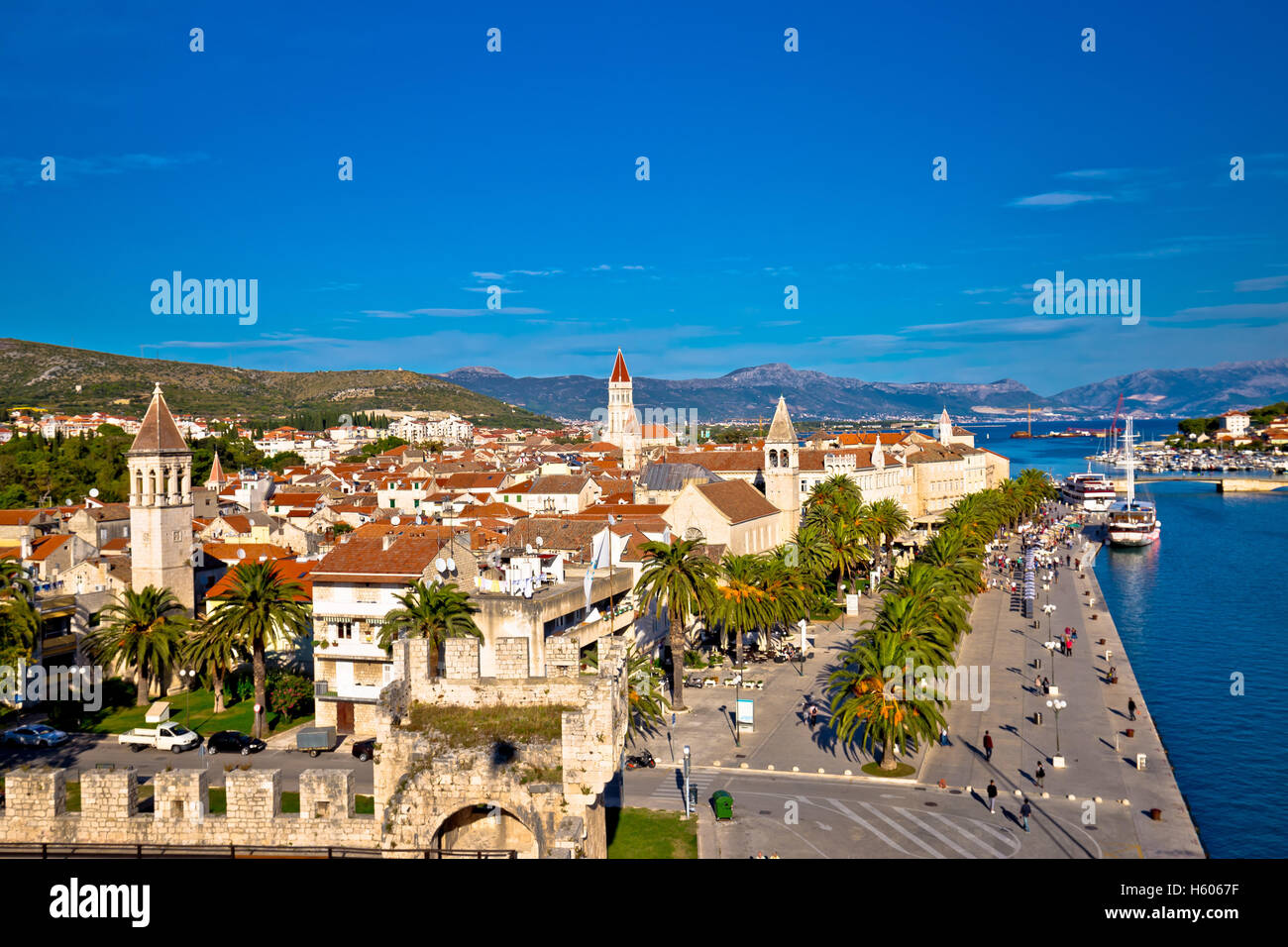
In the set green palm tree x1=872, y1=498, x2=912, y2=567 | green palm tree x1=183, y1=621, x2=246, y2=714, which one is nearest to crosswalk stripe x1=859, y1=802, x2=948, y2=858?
green palm tree x1=183, y1=621, x2=246, y2=714

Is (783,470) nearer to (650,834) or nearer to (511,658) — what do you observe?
(650,834)

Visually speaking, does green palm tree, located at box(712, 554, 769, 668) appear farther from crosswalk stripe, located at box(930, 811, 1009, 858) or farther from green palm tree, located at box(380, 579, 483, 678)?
crosswalk stripe, located at box(930, 811, 1009, 858)

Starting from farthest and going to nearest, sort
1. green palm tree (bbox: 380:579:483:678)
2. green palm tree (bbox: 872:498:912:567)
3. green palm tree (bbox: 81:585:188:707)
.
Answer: green palm tree (bbox: 872:498:912:567) → green palm tree (bbox: 81:585:188:707) → green palm tree (bbox: 380:579:483:678)

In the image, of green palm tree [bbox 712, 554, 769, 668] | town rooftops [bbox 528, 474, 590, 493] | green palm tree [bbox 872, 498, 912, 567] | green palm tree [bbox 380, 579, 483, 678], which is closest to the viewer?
green palm tree [bbox 380, 579, 483, 678]

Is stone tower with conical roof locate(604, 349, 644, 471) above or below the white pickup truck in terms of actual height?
above

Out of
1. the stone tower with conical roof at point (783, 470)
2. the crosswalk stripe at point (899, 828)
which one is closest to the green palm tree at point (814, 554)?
the stone tower with conical roof at point (783, 470)
